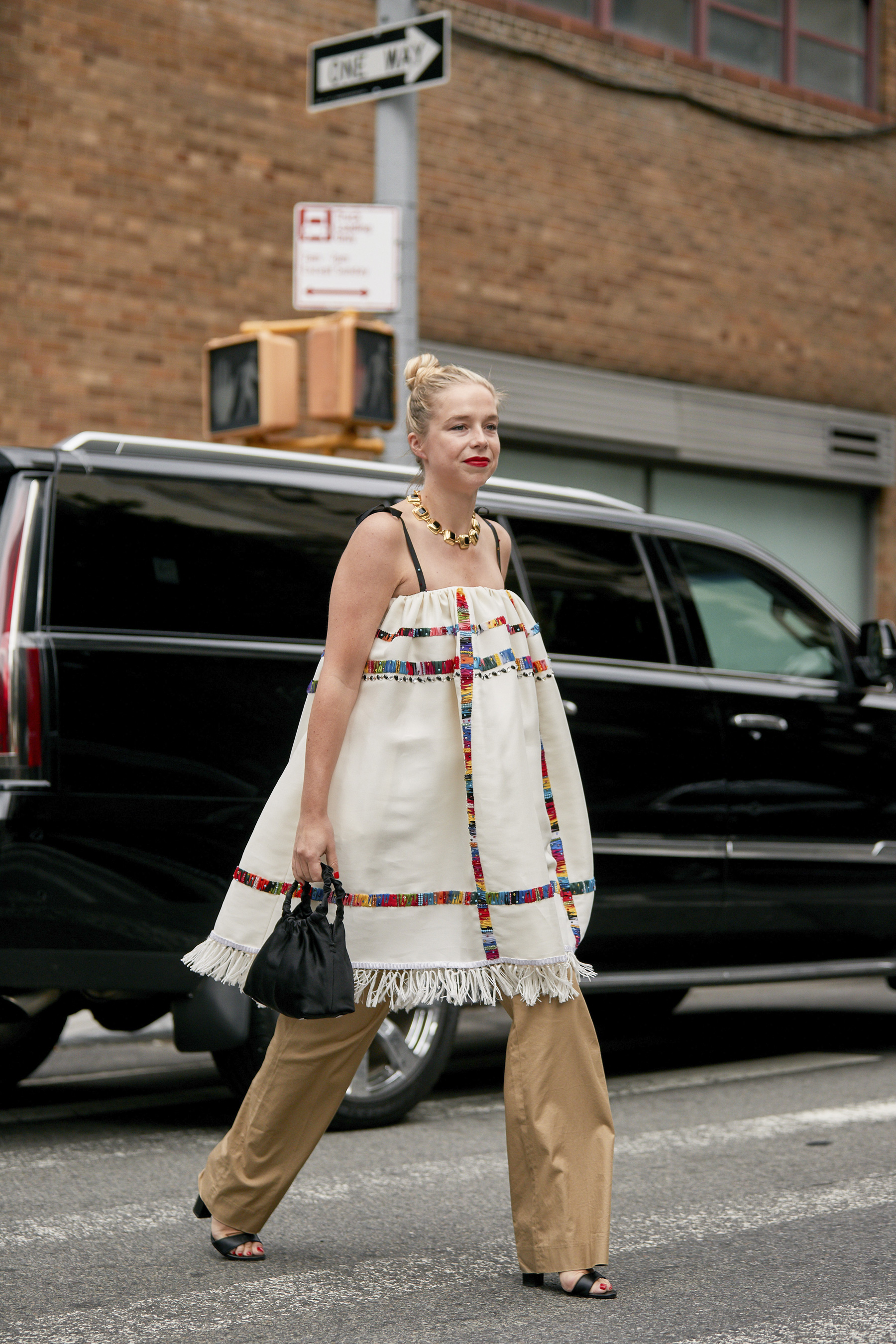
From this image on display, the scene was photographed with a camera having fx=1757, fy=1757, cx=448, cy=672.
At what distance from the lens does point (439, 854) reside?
367 centimetres

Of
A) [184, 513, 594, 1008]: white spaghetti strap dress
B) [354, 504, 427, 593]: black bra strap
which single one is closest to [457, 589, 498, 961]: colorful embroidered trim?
[184, 513, 594, 1008]: white spaghetti strap dress

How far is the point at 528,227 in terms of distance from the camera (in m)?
12.7

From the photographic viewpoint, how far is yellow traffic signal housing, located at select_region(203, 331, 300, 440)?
790cm

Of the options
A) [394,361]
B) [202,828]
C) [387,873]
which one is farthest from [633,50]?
[387,873]

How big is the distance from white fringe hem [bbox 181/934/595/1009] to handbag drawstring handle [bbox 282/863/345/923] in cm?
17

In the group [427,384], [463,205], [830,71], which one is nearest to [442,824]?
[427,384]

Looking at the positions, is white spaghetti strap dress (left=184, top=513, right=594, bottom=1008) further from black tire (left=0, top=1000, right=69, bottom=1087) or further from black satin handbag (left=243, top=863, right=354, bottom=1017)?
black tire (left=0, top=1000, right=69, bottom=1087)

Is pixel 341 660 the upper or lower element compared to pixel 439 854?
upper

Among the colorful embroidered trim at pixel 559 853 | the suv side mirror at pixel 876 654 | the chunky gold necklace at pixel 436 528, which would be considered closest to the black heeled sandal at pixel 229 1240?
the colorful embroidered trim at pixel 559 853

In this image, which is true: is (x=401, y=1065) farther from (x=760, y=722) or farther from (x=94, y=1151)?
(x=760, y=722)

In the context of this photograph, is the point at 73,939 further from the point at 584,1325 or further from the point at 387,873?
the point at 584,1325

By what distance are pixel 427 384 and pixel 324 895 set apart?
3.62 feet

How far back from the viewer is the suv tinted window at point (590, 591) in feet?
19.4

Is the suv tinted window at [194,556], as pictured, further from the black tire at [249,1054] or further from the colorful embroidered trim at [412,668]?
the colorful embroidered trim at [412,668]
